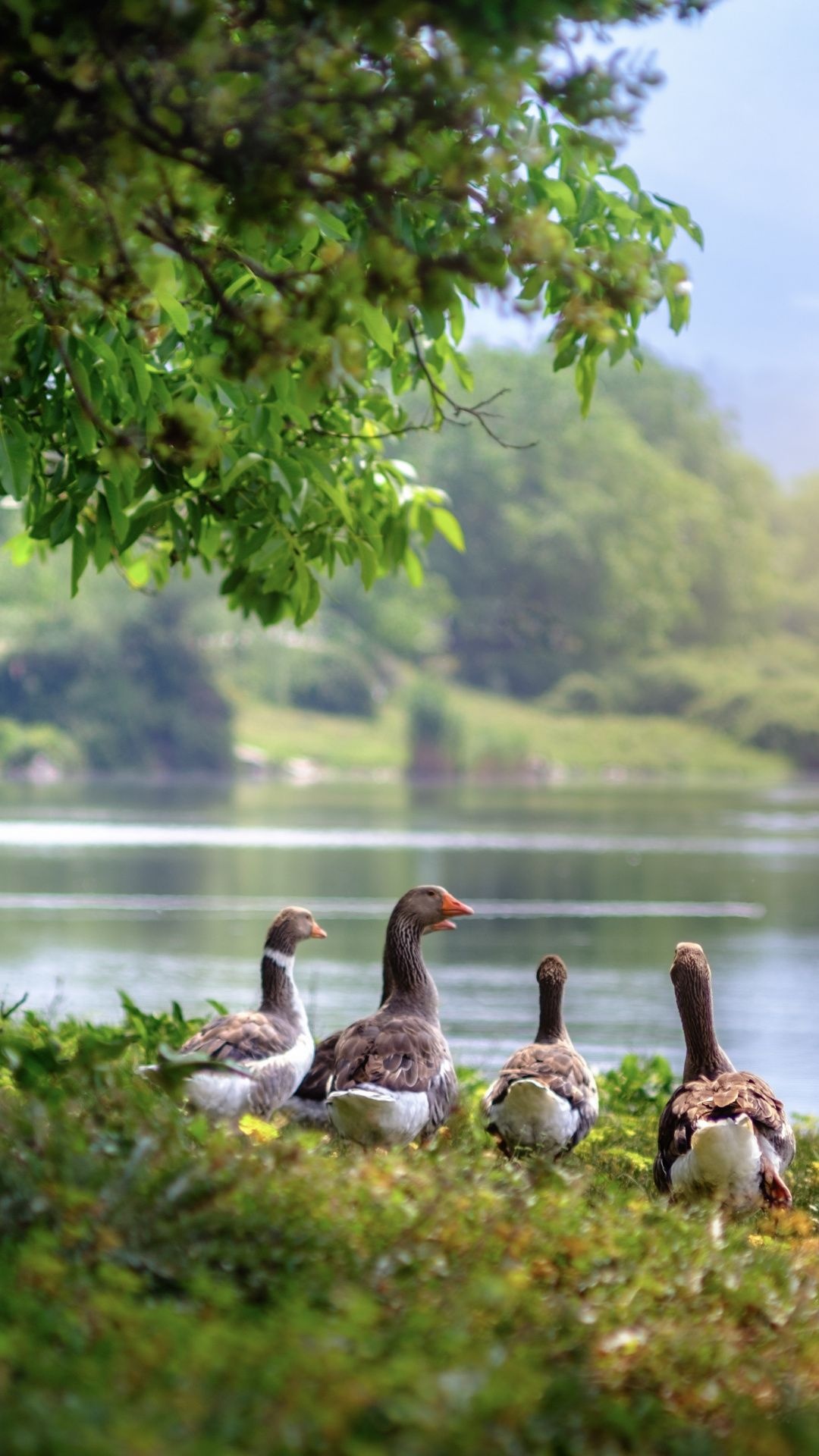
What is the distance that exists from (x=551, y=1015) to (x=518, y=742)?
6128 centimetres

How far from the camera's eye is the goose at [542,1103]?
662 centimetres

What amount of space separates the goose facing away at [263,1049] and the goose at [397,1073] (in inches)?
10.0

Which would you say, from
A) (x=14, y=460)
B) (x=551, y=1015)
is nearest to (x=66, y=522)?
(x=14, y=460)

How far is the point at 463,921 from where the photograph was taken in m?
20.0

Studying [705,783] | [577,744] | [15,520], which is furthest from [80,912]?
[577,744]

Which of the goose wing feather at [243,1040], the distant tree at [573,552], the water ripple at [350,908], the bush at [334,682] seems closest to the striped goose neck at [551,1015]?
the goose wing feather at [243,1040]

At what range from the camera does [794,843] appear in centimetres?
3209

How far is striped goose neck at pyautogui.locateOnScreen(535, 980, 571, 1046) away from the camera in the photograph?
7.45 meters

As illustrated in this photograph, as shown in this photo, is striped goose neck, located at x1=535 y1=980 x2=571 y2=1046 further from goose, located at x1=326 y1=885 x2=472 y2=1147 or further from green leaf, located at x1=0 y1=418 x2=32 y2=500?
green leaf, located at x1=0 y1=418 x2=32 y2=500

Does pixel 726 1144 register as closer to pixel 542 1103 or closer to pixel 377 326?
pixel 542 1103

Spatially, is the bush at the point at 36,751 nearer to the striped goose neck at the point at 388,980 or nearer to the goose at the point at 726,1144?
the striped goose neck at the point at 388,980

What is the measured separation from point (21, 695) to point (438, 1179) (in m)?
65.4

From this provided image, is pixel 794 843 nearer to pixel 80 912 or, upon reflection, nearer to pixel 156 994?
pixel 80 912

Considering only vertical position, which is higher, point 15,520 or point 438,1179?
point 15,520
